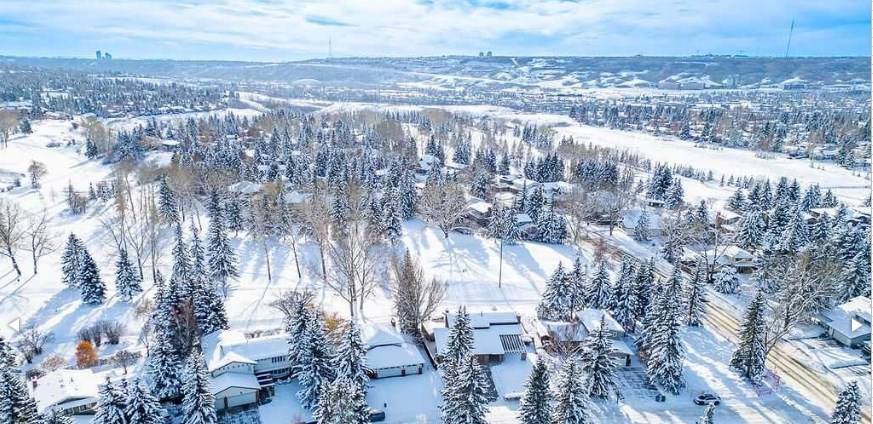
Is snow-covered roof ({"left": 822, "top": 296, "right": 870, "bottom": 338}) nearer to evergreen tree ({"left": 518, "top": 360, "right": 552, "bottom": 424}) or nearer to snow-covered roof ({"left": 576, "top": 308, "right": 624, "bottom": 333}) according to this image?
snow-covered roof ({"left": 576, "top": 308, "right": 624, "bottom": 333})

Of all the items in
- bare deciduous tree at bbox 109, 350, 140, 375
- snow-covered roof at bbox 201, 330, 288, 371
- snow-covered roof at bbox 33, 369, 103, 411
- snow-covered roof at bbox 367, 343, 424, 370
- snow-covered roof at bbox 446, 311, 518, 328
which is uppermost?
snow-covered roof at bbox 201, 330, 288, 371

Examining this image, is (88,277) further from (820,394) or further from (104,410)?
(820,394)

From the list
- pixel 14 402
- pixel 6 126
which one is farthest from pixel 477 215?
pixel 6 126

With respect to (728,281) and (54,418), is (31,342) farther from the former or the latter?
(728,281)

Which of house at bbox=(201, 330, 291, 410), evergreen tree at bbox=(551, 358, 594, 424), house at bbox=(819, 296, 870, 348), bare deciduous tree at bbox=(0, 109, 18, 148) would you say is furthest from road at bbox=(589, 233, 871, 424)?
bare deciduous tree at bbox=(0, 109, 18, 148)

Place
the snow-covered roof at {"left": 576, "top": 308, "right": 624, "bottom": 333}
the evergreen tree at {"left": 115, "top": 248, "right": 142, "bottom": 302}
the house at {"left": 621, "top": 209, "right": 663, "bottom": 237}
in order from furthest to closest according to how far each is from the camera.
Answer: the house at {"left": 621, "top": 209, "right": 663, "bottom": 237} → the evergreen tree at {"left": 115, "top": 248, "right": 142, "bottom": 302} → the snow-covered roof at {"left": 576, "top": 308, "right": 624, "bottom": 333}

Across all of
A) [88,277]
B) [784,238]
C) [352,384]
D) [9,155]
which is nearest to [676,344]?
[352,384]
